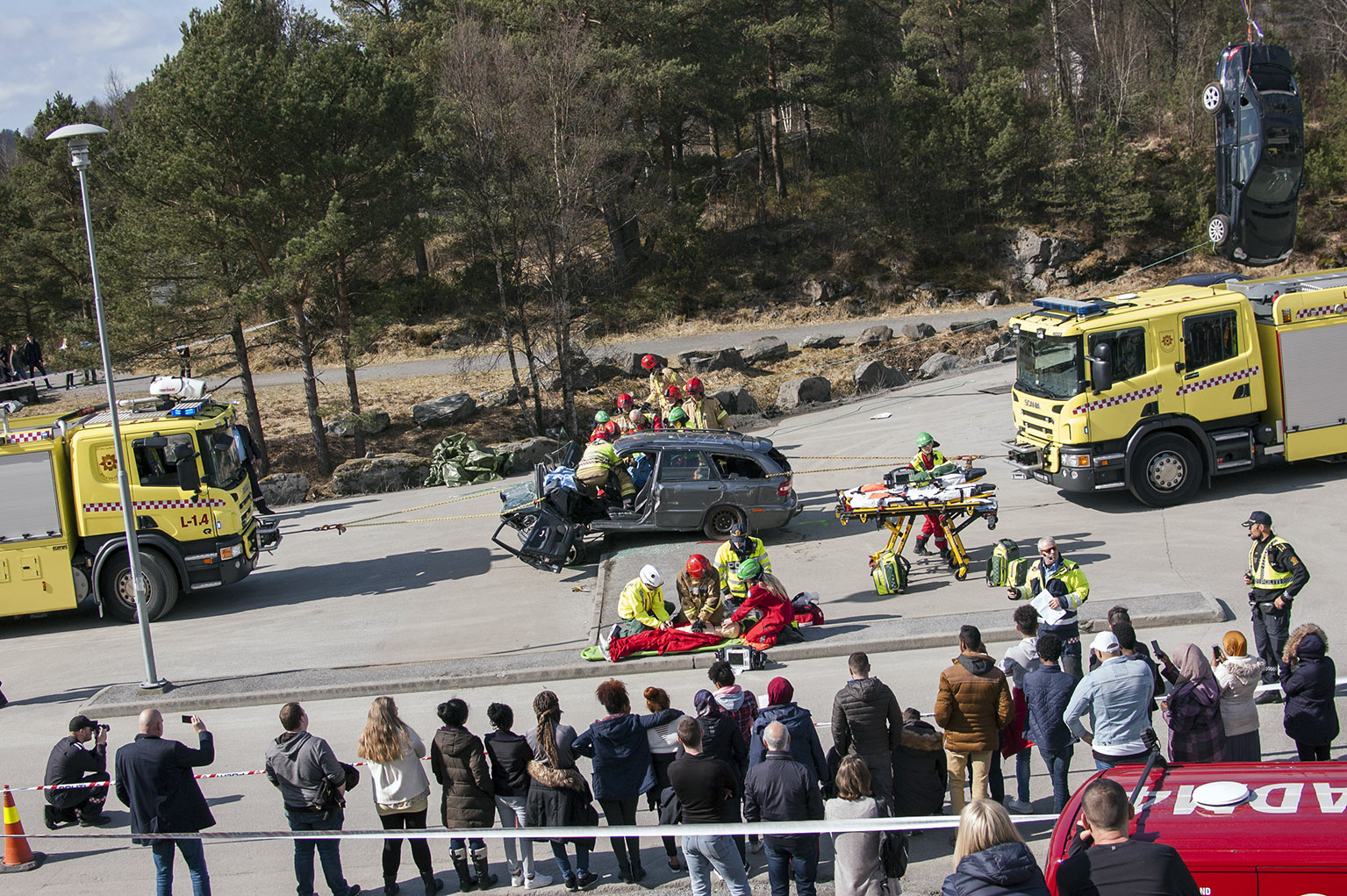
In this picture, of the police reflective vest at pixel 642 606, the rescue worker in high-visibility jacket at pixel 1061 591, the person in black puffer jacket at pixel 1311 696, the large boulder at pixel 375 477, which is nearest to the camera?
the person in black puffer jacket at pixel 1311 696

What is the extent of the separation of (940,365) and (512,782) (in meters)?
24.9

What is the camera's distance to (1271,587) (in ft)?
31.9

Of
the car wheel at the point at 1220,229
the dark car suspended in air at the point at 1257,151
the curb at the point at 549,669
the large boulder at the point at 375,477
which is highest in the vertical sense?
the dark car suspended in air at the point at 1257,151

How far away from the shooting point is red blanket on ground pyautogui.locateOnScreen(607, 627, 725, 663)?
11508mm

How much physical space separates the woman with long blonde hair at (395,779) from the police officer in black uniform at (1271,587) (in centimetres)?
764

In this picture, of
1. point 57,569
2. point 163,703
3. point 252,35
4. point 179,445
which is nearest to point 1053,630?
point 163,703

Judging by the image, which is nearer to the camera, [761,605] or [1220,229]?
[761,605]

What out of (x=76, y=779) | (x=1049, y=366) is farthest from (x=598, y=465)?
(x=76, y=779)

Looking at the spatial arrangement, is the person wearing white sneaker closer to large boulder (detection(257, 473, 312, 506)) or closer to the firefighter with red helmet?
the firefighter with red helmet

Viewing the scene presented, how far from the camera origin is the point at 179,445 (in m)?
14.5

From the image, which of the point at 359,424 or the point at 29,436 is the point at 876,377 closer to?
the point at 359,424

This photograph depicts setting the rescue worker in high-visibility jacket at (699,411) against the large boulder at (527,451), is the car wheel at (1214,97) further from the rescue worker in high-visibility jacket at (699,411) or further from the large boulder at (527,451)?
the large boulder at (527,451)

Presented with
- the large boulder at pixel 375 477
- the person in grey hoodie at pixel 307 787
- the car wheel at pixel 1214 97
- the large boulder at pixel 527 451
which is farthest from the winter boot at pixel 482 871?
the large boulder at pixel 375 477

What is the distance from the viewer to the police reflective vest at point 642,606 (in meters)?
11.6
